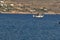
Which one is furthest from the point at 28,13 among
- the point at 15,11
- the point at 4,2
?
the point at 4,2

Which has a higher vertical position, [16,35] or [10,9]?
[16,35]

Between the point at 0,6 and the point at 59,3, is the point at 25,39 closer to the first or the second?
the point at 0,6

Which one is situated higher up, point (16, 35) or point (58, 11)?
point (16, 35)

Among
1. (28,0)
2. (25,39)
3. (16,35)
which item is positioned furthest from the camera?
(28,0)

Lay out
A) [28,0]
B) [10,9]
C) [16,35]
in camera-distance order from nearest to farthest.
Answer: [16,35] → [10,9] → [28,0]

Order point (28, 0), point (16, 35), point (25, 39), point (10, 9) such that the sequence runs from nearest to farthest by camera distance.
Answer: point (25, 39)
point (16, 35)
point (10, 9)
point (28, 0)

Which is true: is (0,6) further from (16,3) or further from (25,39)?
(25,39)

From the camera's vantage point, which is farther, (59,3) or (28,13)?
(59,3)

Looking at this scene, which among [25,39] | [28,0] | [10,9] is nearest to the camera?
[25,39]

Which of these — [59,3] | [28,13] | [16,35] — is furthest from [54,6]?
[16,35]
